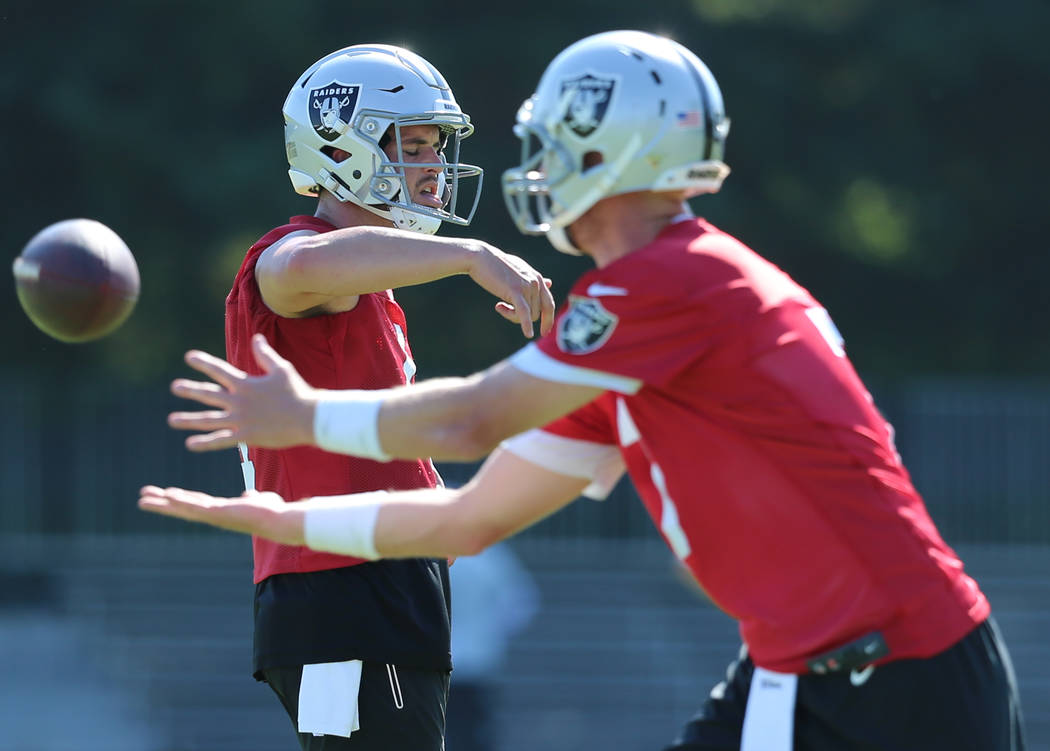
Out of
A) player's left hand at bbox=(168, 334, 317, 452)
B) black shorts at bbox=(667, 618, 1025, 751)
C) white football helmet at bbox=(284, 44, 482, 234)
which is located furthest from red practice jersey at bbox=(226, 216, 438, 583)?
black shorts at bbox=(667, 618, 1025, 751)

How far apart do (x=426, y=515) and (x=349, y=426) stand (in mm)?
323

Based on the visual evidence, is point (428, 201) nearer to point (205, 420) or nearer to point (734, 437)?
point (205, 420)

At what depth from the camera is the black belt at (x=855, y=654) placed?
109 inches

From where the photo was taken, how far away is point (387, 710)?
380 cm

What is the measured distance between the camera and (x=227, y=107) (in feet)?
55.0

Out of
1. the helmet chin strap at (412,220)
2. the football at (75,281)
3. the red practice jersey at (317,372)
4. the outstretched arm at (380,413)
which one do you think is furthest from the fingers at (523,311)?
the football at (75,281)

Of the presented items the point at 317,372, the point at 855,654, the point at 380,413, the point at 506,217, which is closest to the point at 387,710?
the point at 317,372

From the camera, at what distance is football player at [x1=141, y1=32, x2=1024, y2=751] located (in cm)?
278

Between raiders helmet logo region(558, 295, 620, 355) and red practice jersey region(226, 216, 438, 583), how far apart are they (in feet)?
3.81

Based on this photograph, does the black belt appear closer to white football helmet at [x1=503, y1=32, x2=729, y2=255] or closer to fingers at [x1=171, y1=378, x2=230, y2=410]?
white football helmet at [x1=503, y1=32, x2=729, y2=255]

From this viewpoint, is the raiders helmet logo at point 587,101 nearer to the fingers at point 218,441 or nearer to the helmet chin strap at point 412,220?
the fingers at point 218,441

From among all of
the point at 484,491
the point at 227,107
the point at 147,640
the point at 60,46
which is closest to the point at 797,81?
the point at 227,107

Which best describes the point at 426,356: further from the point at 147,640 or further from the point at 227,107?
the point at 147,640

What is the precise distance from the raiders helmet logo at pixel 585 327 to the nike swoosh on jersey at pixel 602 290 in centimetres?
1
